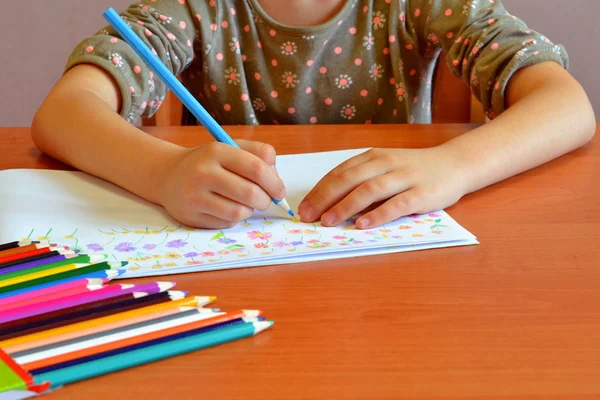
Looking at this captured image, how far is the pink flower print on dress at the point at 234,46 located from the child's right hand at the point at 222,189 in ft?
1.58

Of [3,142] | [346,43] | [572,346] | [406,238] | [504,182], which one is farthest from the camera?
[346,43]

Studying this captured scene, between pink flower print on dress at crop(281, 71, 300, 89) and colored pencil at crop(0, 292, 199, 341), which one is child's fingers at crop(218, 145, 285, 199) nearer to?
colored pencil at crop(0, 292, 199, 341)

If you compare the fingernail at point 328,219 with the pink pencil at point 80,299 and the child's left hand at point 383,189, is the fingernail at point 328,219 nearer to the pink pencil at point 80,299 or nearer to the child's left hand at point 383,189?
the child's left hand at point 383,189

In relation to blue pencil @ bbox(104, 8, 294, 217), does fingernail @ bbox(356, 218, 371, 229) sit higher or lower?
lower

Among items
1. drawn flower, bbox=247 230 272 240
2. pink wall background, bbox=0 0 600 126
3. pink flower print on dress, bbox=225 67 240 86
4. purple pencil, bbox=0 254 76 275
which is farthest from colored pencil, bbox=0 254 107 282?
pink wall background, bbox=0 0 600 126

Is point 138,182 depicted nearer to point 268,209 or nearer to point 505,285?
point 268,209

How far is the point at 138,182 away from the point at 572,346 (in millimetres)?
353

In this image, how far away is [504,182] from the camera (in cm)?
60

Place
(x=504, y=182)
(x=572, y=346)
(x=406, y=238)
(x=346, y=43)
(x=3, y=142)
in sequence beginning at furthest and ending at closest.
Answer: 1. (x=346, y=43)
2. (x=3, y=142)
3. (x=504, y=182)
4. (x=406, y=238)
5. (x=572, y=346)

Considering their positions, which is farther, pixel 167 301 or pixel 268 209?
pixel 268 209

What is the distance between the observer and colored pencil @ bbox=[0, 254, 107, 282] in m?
0.39

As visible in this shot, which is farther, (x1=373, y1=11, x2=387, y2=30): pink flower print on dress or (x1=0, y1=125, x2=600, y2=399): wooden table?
(x1=373, y1=11, x2=387, y2=30): pink flower print on dress

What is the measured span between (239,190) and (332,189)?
7 centimetres

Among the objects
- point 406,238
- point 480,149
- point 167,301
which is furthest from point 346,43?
point 167,301
